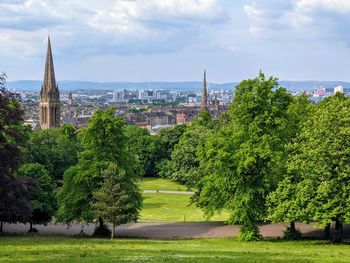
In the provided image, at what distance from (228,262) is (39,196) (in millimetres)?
28673

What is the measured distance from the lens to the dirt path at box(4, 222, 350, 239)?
149ft

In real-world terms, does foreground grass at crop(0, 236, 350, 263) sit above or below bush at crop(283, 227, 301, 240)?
above

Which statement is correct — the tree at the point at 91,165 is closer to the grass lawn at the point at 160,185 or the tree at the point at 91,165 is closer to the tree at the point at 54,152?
the tree at the point at 54,152

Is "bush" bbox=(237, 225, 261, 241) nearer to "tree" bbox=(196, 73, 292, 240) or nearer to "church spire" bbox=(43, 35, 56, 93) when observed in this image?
"tree" bbox=(196, 73, 292, 240)

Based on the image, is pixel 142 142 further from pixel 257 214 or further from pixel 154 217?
pixel 257 214

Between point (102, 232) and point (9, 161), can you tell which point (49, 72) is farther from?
point (9, 161)

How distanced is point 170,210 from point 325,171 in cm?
3309

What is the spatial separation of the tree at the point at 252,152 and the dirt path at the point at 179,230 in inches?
214

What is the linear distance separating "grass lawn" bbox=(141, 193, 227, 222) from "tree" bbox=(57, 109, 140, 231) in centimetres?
1225

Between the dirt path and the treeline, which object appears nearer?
the treeline

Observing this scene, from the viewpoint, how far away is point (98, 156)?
151 ft

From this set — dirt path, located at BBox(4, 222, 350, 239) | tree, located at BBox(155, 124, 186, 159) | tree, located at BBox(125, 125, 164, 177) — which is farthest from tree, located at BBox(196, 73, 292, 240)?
tree, located at BBox(155, 124, 186, 159)

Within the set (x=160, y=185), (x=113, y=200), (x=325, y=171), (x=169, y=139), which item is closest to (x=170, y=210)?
(x=113, y=200)

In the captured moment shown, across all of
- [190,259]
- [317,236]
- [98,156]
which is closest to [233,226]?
[317,236]
